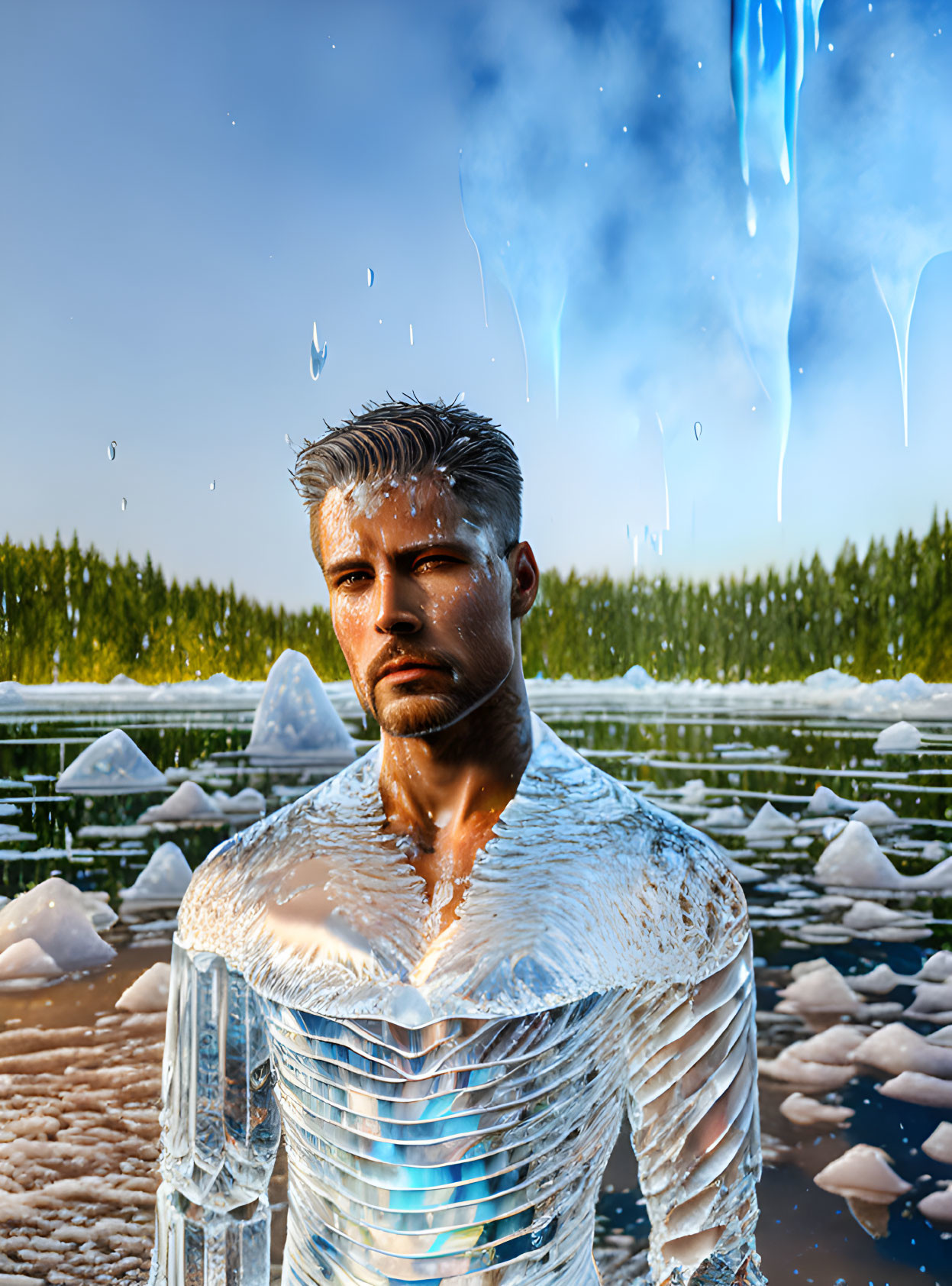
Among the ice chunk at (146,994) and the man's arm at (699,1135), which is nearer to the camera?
the man's arm at (699,1135)

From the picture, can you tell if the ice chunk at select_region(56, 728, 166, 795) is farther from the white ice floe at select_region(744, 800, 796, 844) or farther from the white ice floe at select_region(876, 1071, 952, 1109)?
the white ice floe at select_region(876, 1071, 952, 1109)

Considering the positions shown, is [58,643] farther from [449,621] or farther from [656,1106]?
[656,1106]

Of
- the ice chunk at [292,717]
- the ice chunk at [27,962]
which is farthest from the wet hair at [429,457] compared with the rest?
the ice chunk at [27,962]

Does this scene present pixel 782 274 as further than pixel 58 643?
No

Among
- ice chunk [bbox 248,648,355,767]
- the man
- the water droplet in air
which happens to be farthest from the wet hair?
ice chunk [bbox 248,648,355,767]

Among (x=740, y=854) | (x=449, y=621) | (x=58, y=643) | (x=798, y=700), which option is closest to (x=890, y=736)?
(x=798, y=700)

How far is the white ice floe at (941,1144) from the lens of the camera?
1341mm

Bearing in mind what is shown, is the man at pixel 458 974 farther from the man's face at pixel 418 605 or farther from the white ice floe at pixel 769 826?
the white ice floe at pixel 769 826

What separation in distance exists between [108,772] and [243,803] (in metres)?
0.29

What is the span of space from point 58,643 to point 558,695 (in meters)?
1.13

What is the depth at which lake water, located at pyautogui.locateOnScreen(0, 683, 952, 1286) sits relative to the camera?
1.36 meters

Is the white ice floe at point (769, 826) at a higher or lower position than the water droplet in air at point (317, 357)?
lower

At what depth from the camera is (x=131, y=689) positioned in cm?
187

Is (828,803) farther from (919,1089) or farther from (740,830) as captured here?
(919,1089)
